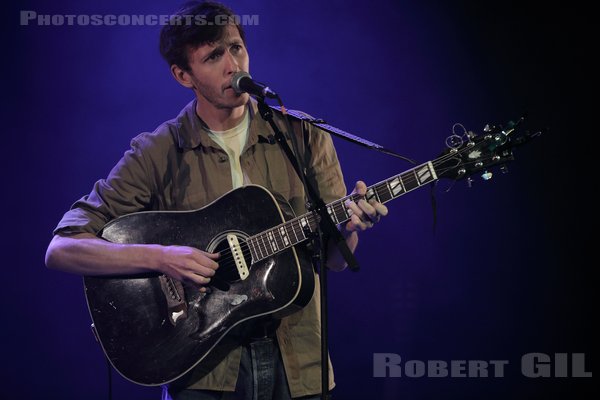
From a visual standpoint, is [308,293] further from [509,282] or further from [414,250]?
[509,282]

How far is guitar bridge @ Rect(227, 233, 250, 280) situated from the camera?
2.48m

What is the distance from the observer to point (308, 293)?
245 centimetres

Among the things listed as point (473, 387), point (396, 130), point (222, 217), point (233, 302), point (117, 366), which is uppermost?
point (396, 130)

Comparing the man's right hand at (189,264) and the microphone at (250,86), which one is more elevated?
the microphone at (250,86)

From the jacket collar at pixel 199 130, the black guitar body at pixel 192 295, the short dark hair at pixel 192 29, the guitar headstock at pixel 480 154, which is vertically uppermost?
the short dark hair at pixel 192 29

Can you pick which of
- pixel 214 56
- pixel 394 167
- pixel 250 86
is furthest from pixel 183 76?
pixel 394 167

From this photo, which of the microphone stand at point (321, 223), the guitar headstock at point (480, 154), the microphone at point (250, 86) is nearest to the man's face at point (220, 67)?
the microphone at point (250, 86)

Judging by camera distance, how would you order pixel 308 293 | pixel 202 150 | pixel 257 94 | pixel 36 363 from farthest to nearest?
1. pixel 36 363
2. pixel 202 150
3. pixel 308 293
4. pixel 257 94

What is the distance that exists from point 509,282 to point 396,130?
3.89ft

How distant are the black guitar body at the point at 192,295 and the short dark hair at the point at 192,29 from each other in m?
0.71

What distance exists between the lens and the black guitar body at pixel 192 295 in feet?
8.02

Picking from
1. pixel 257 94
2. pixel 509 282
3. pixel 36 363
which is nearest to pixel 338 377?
pixel 509 282

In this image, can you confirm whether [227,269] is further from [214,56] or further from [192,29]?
[192,29]

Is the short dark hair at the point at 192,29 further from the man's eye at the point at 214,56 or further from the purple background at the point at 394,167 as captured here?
the purple background at the point at 394,167
